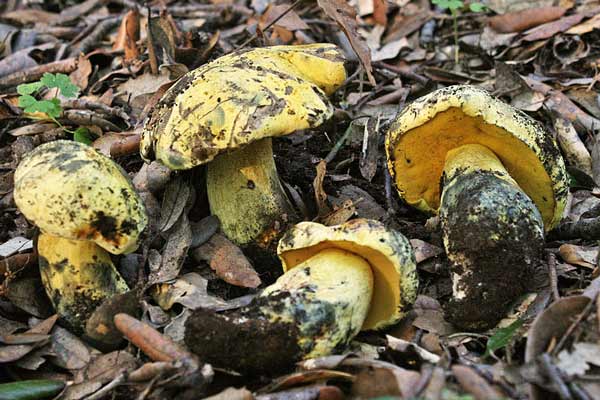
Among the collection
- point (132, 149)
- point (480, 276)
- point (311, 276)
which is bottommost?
point (480, 276)

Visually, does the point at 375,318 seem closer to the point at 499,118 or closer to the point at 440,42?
the point at 499,118

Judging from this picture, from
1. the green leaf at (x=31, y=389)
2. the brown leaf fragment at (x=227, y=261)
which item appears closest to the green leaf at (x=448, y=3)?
the brown leaf fragment at (x=227, y=261)

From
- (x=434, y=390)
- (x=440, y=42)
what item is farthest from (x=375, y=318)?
(x=440, y=42)

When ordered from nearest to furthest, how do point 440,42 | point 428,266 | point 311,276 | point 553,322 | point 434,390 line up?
point 434,390
point 553,322
point 311,276
point 428,266
point 440,42

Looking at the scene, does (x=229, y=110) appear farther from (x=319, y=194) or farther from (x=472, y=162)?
(x=472, y=162)

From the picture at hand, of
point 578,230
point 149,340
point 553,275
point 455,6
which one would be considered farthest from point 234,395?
point 455,6

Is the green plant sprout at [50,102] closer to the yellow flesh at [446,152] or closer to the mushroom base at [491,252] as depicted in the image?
the yellow flesh at [446,152]
